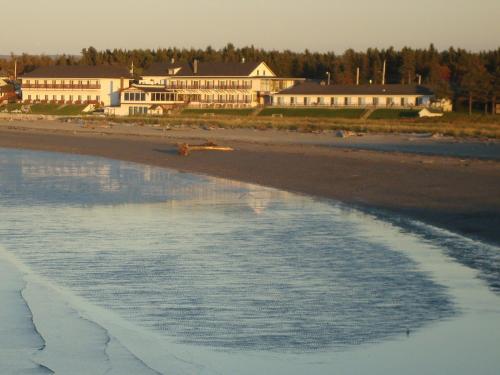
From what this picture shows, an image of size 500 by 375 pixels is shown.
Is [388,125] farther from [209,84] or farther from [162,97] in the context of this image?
[209,84]

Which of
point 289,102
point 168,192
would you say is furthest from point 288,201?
point 289,102

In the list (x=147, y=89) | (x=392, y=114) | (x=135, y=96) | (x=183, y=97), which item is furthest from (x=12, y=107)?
(x=392, y=114)

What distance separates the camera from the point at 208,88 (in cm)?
9562

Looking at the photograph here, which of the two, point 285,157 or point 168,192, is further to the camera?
point 285,157

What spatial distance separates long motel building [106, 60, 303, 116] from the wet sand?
36.4 meters

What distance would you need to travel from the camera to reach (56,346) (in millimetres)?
8633

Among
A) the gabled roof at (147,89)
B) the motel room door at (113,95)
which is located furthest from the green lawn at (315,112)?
the motel room door at (113,95)

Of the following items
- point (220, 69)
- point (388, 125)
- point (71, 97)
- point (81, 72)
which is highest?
point (220, 69)

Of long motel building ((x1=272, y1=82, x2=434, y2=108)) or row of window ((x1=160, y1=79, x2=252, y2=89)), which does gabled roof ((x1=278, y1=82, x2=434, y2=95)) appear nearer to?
long motel building ((x1=272, y1=82, x2=434, y2=108))

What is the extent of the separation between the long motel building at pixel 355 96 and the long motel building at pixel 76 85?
18.4 meters

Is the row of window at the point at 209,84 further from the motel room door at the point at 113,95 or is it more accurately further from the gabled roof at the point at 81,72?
the gabled roof at the point at 81,72

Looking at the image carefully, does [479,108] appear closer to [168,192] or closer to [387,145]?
[387,145]

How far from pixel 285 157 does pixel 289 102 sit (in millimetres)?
54894

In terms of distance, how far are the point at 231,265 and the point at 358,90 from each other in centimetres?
7295
